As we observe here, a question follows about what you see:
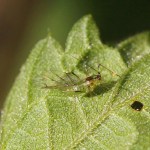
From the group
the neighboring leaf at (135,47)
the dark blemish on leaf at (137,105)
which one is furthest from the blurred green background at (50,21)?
the dark blemish on leaf at (137,105)


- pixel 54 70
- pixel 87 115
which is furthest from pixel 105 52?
pixel 87 115

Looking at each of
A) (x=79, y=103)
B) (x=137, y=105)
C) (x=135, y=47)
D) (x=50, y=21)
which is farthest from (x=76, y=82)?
(x=50, y=21)

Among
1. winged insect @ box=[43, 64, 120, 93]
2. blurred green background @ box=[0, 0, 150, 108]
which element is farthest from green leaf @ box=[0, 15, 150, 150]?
blurred green background @ box=[0, 0, 150, 108]

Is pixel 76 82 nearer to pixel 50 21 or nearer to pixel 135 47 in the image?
pixel 135 47

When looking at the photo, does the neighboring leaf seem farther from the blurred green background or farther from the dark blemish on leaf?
the blurred green background

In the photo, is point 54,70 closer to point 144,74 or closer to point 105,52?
point 105,52

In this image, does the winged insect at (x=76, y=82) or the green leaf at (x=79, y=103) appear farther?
the winged insect at (x=76, y=82)

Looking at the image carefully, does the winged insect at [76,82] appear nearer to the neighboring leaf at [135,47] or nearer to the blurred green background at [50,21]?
the neighboring leaf at [135,47]
